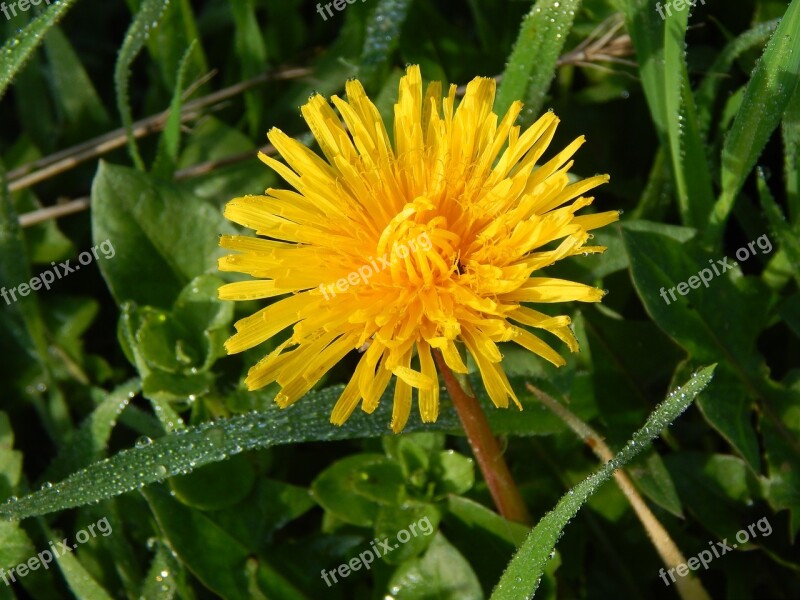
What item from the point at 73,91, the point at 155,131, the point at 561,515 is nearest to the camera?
the point at 561,515

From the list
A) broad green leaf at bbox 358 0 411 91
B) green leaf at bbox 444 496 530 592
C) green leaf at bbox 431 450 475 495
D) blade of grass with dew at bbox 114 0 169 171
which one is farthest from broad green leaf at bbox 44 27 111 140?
green leaf at bbox 444 496 530 592

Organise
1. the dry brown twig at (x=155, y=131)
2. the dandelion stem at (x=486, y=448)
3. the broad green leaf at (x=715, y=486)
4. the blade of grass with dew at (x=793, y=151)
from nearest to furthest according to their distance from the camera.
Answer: the dandelion stem at (x=486, y=448) → the blade of grass with dew at (x=793, y=151) → the broad green leaf at (x=715, y=486) → the dry brown twig at (x=155, y=131)

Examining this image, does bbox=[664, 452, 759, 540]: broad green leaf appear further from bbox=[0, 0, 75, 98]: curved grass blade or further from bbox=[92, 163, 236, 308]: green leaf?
bbox=[0, 0, 75, 98]: curved grass blade

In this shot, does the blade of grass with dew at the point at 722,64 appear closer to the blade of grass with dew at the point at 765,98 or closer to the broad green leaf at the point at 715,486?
the blade of grass with dew at the point at 765,98

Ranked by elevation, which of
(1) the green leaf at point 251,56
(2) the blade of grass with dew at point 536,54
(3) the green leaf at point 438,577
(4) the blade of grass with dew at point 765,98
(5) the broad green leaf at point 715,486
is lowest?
(5) the broad green leaf at point 715,486

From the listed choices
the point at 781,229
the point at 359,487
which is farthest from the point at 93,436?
the point at 781,229

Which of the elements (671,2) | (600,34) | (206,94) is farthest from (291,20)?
(671,2)

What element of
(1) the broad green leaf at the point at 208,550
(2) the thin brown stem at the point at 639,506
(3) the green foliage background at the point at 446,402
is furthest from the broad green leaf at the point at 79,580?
(2) the thin brown stem at the point at 639,506

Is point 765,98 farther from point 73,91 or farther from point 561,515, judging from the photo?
point 73,91
